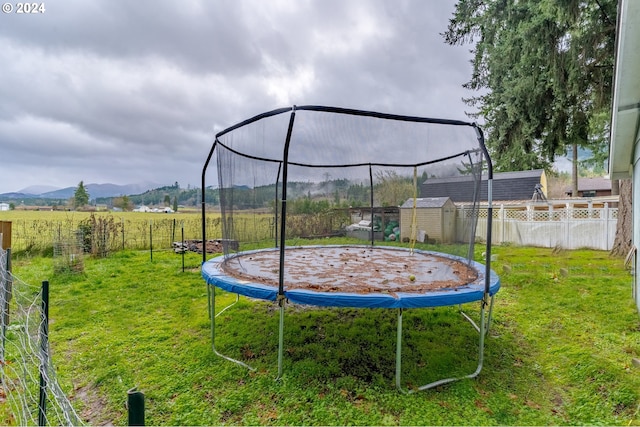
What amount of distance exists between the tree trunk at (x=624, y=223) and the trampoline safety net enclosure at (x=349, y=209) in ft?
12.2

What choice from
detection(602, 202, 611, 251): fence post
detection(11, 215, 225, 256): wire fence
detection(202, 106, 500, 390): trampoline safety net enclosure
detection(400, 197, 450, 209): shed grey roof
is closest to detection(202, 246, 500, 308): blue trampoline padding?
detection(202, 106, 500, 390): trampoline safety net enclosure

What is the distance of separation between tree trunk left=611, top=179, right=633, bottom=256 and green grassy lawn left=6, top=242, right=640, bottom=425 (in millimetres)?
2000

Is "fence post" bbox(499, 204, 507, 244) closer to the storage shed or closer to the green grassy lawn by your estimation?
the green grassy lawn

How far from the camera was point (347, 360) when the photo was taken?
→ 262 cm

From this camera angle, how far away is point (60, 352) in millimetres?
2826

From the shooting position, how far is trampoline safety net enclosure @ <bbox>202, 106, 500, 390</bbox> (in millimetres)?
2316

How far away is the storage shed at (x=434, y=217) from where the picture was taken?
359cm

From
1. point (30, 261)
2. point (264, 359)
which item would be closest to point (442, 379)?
point (264, 359)

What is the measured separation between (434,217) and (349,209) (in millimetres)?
1200

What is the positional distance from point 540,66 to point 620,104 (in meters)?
3.23

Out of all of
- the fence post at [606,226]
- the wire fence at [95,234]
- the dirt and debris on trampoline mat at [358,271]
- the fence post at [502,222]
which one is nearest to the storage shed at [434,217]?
the dirt and debris on trampoline mat at [358,271]

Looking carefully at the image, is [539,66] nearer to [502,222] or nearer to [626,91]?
[626,91]

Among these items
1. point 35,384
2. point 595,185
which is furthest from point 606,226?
point 595,185

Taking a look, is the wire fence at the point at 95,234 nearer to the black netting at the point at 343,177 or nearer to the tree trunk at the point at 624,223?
the black netting at the point at 343,177
